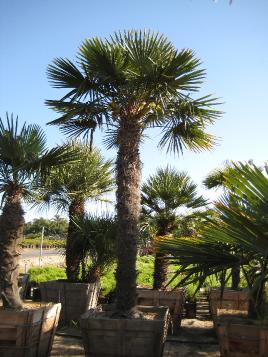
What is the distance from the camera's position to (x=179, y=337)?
6.79m

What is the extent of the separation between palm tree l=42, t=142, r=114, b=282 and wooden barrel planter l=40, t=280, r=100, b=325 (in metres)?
0.74

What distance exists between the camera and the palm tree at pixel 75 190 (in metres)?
8.49

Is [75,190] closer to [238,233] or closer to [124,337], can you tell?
[124,337]

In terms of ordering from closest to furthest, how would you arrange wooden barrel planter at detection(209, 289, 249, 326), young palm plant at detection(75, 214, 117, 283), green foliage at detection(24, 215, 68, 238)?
wooden barrel planter at detection(209, 289, 249, 326) → young palm plant at detection(75, 214, 117, 283) → green foliage at detection(24, 215, 68, 238)

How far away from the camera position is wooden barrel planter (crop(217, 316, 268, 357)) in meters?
4.05

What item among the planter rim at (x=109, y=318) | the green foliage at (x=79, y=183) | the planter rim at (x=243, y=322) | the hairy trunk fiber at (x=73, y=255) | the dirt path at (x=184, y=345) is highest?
the green foliage at (x=79, y=183)

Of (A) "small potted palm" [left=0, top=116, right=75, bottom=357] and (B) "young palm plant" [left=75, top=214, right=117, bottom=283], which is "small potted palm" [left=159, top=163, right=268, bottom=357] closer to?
(A) "small potted palm" [left=0, top=116, right=75, bottom=357]

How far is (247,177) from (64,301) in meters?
5.75

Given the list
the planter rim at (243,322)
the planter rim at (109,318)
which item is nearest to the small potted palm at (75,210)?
the planter rim at (109,318)

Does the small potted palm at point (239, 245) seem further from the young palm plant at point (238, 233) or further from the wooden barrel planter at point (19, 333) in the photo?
the wooden barrel planter at point (19, 333)

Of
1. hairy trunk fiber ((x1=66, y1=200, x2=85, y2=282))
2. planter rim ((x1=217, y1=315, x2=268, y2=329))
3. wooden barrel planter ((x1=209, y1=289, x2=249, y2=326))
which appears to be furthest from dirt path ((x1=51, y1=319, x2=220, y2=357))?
hairy trunk fiber ((x1=66, y1=200, x2=85, y2=282))

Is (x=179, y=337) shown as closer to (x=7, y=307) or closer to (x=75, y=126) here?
(x=7, y=307)

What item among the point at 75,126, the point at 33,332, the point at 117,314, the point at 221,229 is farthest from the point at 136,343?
the point at 75,126

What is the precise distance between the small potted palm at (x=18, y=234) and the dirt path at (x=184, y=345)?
0.80 m
